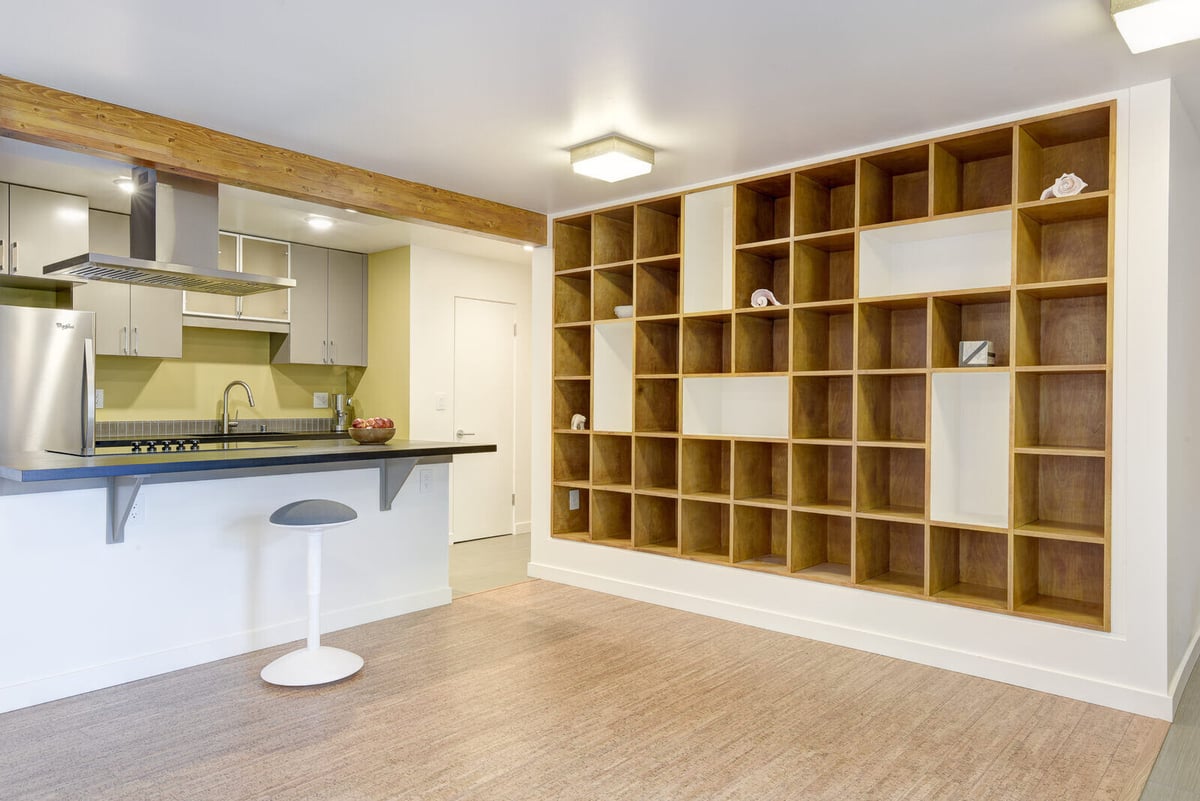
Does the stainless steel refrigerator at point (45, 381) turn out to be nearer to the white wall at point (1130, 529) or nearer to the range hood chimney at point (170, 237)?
the range hood chimney at point (170, 237)

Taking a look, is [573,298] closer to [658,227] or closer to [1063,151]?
[658,227]

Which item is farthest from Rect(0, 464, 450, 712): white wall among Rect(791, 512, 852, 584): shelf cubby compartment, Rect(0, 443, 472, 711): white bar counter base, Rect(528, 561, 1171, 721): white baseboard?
Rect(791, 512, 852, 584): shelf cubby compartment

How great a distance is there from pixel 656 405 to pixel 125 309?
139 inches

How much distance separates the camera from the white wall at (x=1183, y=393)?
299cm

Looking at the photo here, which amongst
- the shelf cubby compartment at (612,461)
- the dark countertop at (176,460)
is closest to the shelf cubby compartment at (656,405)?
the shelf cubby compartment at (612,461)

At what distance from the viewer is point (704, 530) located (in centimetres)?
461

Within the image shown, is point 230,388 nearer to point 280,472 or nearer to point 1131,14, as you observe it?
point 280,472

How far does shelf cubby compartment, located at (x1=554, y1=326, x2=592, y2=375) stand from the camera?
515cm

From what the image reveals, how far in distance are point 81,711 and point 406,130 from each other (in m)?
2.68

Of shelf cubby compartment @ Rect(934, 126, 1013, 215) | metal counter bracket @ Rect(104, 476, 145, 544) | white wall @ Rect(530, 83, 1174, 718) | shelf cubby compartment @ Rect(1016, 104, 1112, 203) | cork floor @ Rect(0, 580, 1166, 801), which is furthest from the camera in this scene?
shelf cubby compartment @ Rect(934, 126, 1013, 215)

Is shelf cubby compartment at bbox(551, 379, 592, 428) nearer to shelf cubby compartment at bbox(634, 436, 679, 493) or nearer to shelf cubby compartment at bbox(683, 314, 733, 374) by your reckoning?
shelf cubby compartment at bbox(634, 436, 679, 493)

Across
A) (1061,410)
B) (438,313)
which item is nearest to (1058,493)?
(1061,410)

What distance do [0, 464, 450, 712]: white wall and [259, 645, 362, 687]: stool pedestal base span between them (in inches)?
8.2

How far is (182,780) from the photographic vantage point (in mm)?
2375
